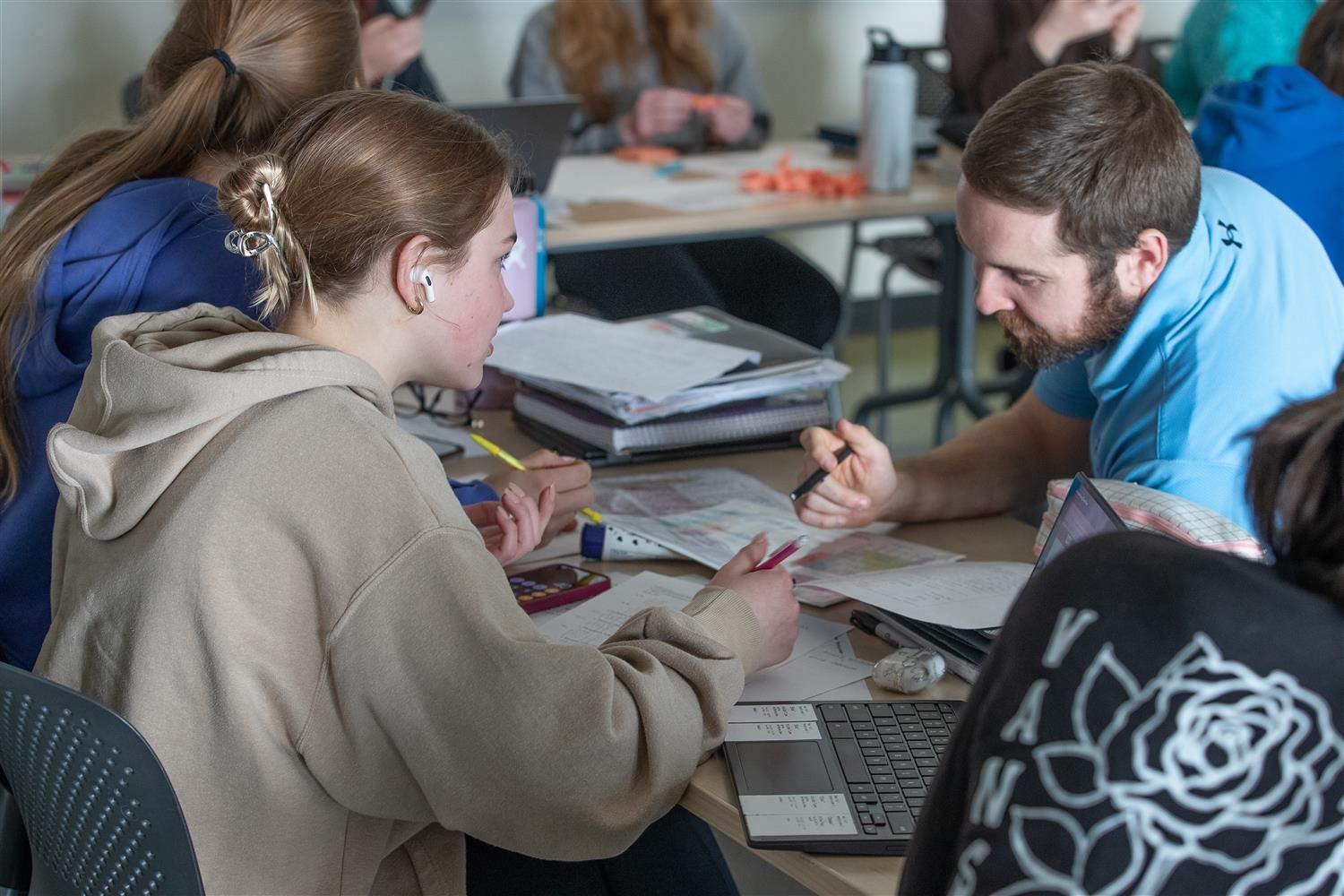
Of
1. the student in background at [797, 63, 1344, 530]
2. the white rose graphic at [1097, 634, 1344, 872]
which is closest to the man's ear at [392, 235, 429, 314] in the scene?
the student in background at [797, 63, 1344, 530]

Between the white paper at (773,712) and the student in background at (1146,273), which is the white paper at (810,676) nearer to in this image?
the white paper at (773,712)

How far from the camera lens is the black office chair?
0.91 m

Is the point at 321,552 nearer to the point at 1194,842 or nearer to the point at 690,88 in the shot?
the point at 1194,842

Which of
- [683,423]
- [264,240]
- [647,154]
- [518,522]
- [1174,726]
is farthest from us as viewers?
[647,154]

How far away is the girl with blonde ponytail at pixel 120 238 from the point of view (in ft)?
4.66

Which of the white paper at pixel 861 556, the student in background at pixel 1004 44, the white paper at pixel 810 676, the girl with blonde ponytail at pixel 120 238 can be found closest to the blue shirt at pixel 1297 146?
the white paper at pixel 861 556

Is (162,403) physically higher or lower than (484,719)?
higher

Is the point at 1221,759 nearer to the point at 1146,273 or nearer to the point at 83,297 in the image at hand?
the point at 1146,273

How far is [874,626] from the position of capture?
1282 mm

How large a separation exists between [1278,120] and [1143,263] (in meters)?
1.08

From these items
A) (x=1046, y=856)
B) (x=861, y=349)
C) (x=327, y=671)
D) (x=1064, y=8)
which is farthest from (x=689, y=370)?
(x=861, y=349)

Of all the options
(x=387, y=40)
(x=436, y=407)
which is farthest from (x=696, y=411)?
(x=387, y=40)

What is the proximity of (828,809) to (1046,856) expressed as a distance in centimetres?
33

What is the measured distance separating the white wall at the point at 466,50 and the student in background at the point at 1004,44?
0.41 meters
